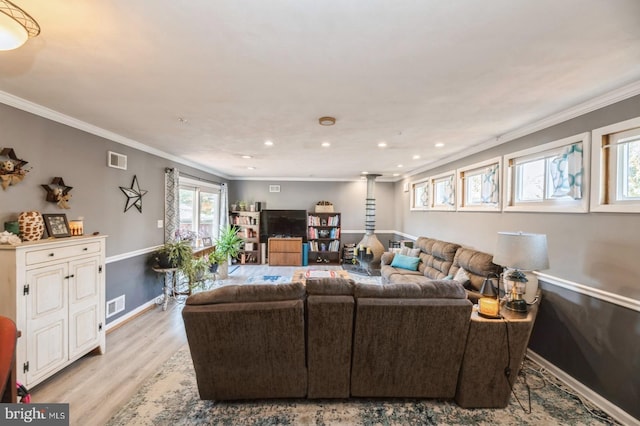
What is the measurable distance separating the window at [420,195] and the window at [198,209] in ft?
15.4

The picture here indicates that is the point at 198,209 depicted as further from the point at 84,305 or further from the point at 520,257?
the point at 520,257

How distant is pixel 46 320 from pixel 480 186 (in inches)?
204

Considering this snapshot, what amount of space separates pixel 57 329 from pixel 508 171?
493cm

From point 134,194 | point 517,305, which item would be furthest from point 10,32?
point 517,305

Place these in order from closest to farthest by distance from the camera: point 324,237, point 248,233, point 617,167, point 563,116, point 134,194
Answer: point 617,167
point 563,116
point 134,194
point 248,233
point 324,237

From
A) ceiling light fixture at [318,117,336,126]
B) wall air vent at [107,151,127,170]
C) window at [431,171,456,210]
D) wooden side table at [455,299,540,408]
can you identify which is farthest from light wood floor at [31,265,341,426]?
window at [431,171,456,210]

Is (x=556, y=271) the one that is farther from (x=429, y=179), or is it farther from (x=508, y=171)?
(x=429, y=179)

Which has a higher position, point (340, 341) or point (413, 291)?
point (413, 291)

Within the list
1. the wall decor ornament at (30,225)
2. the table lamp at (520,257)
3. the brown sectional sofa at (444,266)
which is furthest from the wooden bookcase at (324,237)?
the wall decor ornament at (30,225)

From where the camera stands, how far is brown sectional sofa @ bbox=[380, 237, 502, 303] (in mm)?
3373

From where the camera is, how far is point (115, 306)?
3490mm

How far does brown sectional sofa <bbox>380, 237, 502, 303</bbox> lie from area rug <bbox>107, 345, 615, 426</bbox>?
115 centimetres

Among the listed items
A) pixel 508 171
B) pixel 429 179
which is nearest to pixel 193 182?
pixel 429 179

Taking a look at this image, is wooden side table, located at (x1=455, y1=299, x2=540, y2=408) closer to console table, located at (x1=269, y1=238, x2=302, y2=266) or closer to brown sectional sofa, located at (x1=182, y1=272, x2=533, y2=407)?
brown sectional sofa, located at (x1=182, y1=272, x2=533, y2=407)
